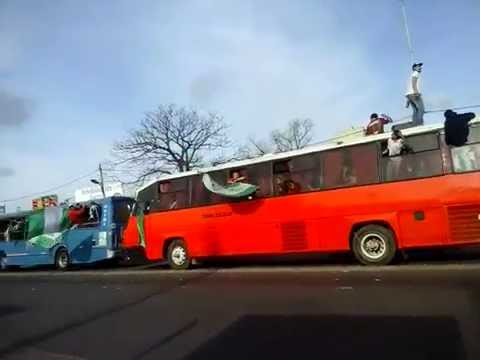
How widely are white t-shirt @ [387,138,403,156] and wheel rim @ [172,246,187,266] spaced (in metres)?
7.28

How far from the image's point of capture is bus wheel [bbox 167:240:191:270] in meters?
17.5

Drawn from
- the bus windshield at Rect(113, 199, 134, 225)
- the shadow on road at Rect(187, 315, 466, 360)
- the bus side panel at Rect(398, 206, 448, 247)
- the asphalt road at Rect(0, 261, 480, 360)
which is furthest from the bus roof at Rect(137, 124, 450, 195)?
the shadow on road at Rect(187, 315, 466, 360)

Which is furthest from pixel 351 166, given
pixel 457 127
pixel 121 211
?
pixel 121 211

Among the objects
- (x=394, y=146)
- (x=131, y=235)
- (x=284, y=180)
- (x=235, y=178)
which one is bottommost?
(x=131, y=235)

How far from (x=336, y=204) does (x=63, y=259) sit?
44.0ft

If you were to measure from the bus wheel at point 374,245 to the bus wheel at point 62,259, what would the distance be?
1331 centimetres

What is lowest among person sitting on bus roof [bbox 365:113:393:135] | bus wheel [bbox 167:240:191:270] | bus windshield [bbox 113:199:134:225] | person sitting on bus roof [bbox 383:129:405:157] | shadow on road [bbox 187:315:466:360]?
shadow on road [bbox 187:315:466:360]

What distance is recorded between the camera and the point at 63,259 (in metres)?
23.1

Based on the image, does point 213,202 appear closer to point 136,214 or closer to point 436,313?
point 136,214

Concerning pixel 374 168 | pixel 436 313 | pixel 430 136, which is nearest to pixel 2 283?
pixel 374 168

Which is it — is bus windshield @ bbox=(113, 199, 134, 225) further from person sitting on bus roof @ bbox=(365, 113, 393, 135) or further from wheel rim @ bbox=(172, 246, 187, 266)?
person sitting on bus roof @ bbox=(365, 113, 393, 135)

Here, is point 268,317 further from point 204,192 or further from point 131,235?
point 131,235

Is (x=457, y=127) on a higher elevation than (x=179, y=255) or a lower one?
higher

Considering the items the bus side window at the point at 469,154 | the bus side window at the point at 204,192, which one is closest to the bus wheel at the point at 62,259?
the bus side window at the point at 204,192
